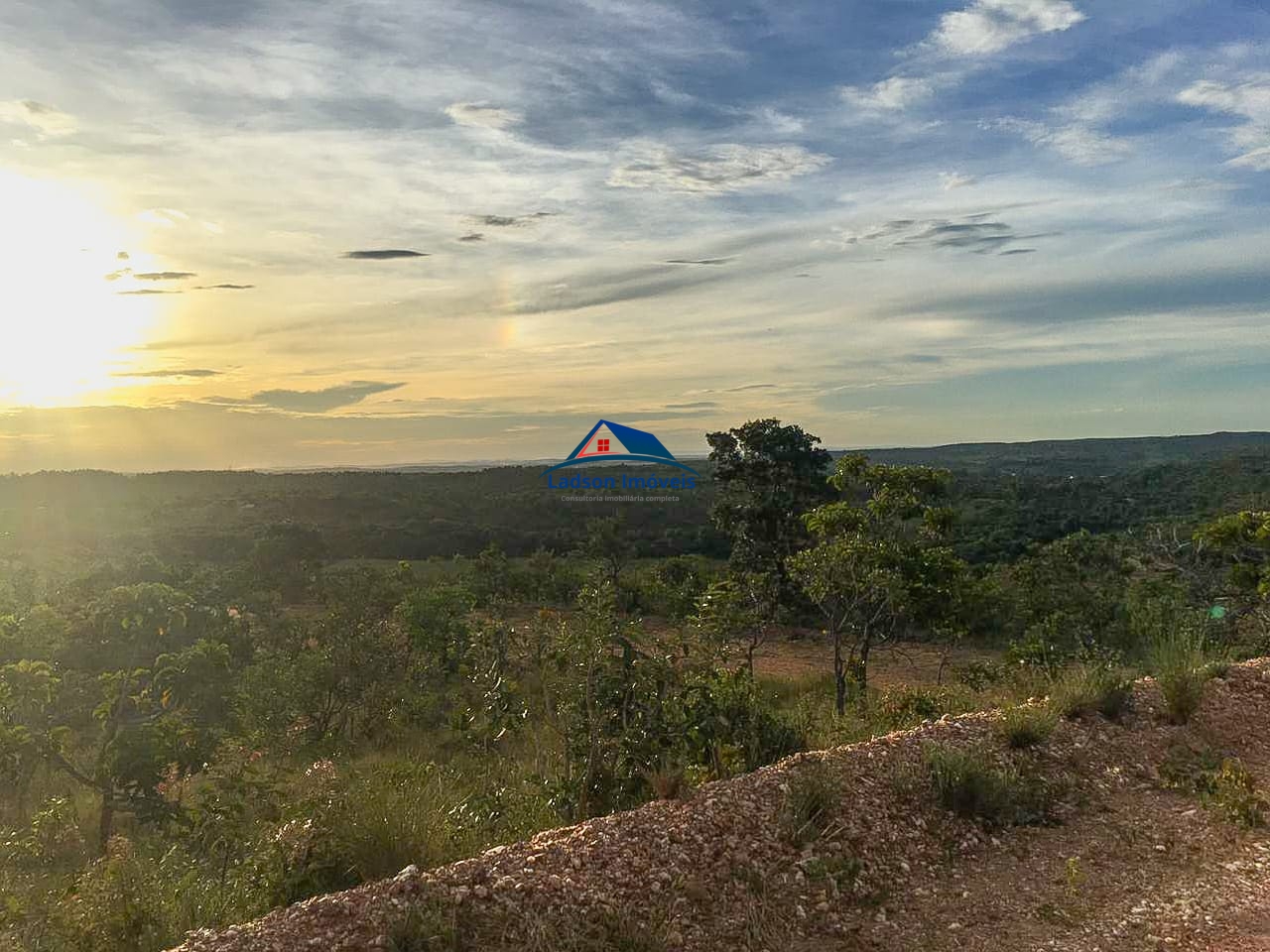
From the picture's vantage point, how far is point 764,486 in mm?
18719

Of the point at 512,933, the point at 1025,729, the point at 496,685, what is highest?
the point at 496,685

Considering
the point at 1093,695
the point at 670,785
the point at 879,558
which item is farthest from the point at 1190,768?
the point at 879,558

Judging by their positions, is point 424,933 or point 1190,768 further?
point 1190,768

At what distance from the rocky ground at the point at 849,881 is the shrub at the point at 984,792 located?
0.07 m

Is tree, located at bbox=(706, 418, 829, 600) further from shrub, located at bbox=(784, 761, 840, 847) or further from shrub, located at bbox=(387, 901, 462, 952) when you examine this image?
shrub, located at bbox=(387, 901, 462, 952)

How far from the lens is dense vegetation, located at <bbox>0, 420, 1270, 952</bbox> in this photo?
4297mm

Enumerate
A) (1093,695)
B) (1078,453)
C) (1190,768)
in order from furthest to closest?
(1078,453), (1093,695), (1190,768)

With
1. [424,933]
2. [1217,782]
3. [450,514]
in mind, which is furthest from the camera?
[450,514]

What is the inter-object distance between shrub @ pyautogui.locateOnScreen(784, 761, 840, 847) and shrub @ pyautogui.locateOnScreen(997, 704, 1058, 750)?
1.44 meters

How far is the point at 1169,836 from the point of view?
4.16 m

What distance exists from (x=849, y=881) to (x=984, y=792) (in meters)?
1.11

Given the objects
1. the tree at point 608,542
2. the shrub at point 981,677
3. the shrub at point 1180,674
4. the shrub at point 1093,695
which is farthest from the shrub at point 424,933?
the tree at point 608,542

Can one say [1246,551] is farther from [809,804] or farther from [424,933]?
[424,933]

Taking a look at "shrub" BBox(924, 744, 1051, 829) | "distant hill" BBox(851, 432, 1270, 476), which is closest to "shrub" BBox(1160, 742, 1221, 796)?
"shrub" BBox(924, 744, 1051, 829)
